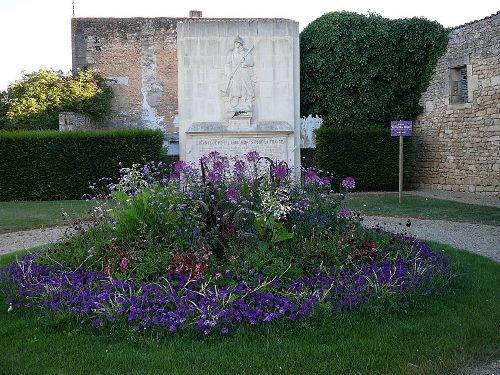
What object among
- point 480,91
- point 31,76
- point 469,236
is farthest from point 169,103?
point 469,236

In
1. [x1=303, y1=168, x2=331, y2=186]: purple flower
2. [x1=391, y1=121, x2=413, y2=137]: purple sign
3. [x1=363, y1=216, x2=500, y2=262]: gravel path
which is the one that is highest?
[x1=391, y1=121, x2=413, y2=137]: purple sign

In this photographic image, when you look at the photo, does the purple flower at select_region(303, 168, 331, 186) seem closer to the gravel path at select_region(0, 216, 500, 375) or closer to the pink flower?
the gravel path at select_region(0, 216, 500, 375)

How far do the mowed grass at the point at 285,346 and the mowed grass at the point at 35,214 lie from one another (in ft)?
15.0

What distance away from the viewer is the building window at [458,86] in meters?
14.9

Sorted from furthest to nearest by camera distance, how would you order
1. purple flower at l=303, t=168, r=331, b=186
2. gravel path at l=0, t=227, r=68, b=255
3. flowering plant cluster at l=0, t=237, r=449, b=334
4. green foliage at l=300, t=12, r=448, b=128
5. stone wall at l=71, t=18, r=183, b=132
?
stone wall at l=71, t=18, r=183, b=132
green foliage at l=300, t=12, r=448, b=128
gravel path at l=0, t=227, r=68, b=255
purple flower at l=303, t=168, r=331, b=186
flowering plant cluster at l=0, t=237, r=449, b=334

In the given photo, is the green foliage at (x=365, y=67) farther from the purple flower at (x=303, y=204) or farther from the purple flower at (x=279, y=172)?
the purple flower at (x=303, y=204)

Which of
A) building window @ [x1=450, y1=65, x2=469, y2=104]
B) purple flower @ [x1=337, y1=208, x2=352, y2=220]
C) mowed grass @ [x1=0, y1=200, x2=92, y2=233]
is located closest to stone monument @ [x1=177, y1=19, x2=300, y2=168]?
mowed grass @ [x1=0, y1=200, x2=92, y2=233]

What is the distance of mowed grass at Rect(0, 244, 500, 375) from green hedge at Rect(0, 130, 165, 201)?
10.9m

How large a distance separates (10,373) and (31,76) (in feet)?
66.3

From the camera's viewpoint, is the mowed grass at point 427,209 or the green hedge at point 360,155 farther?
the green hedge at point 360,155

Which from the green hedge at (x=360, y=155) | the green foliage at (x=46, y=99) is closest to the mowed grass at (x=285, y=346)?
the green hedge at (x=360, y=155)

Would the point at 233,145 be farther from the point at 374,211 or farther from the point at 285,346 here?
the point at 285,346

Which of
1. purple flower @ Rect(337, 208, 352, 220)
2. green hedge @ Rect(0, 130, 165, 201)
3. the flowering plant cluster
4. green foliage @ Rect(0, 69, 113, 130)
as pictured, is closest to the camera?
the flowering plant cluster

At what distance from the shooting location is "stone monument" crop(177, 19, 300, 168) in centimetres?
984
